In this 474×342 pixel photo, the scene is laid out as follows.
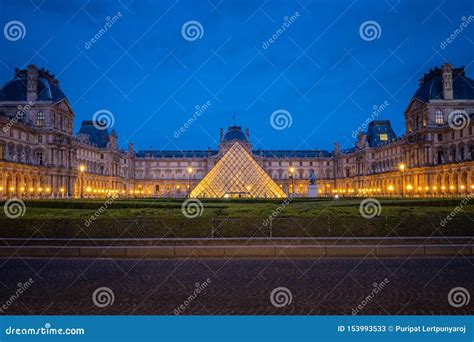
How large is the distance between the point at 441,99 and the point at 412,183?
10.6 meters

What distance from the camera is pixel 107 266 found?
9.40 meters

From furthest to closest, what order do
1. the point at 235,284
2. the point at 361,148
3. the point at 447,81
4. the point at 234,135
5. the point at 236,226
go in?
the point at 234,135 < the point at 361,148 < the point at 447,81 < the point at 236,226 < the point at 235,284

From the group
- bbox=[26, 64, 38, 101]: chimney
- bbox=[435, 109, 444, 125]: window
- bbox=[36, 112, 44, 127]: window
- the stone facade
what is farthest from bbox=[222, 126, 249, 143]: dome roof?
bbox=[26, 64, 38, 101]: chimney

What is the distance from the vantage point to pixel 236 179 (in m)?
39.7

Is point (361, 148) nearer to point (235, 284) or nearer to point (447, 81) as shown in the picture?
point (447, 81)

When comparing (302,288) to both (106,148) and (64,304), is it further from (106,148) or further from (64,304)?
(106,148)

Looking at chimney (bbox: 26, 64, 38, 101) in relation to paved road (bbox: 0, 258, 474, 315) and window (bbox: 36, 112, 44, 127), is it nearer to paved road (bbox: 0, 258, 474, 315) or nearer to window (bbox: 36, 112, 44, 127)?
window (bbox: 36, 112, 44, 127)

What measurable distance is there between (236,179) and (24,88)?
3027cm

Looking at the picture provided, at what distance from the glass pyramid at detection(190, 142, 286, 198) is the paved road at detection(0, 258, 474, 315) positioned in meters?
27.7

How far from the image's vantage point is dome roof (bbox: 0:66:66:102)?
51250mm

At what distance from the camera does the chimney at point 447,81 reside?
1928 inches

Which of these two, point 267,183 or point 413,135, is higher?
point 413,135

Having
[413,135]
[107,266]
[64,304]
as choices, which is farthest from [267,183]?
[64,304]

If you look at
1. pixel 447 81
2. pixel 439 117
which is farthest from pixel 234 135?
pixel 447 81
